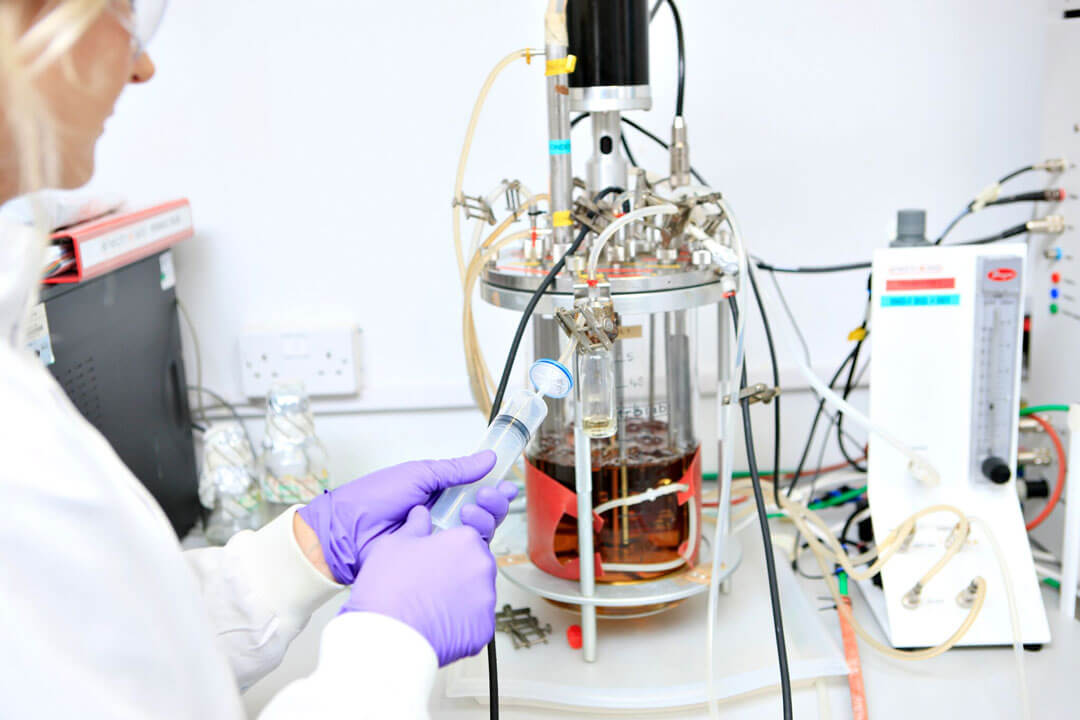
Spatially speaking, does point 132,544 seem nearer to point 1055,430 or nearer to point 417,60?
point 417,60

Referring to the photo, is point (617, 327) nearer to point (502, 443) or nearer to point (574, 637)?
point (502, 443)

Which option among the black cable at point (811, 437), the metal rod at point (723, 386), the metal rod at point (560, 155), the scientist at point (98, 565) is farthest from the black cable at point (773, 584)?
the black cable at point (811, 437)

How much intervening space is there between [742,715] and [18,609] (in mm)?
788

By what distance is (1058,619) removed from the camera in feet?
4.07

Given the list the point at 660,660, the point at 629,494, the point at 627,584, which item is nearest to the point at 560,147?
the point at 629,494

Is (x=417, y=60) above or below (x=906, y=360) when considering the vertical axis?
above

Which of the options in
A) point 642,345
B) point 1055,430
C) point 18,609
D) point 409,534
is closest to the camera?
point 18,609

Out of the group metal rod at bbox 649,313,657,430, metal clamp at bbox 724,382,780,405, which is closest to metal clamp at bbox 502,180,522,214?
metal rod at bbox 649,313,657,430

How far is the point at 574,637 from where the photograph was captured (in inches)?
47.5

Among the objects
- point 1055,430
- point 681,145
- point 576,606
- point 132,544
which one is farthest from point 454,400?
point 132,544

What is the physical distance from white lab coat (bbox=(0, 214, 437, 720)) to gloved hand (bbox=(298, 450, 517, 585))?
Result: 0.23 metres

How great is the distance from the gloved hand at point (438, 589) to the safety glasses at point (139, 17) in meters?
0.42

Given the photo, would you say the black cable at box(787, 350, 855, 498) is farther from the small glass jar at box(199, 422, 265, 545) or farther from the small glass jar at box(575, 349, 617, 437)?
the small glass jar at box(199, 422, 265, 545)

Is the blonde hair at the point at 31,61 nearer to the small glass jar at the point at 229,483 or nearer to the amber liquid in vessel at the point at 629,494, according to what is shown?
the amber liquid in vessel at the point at 629,494
